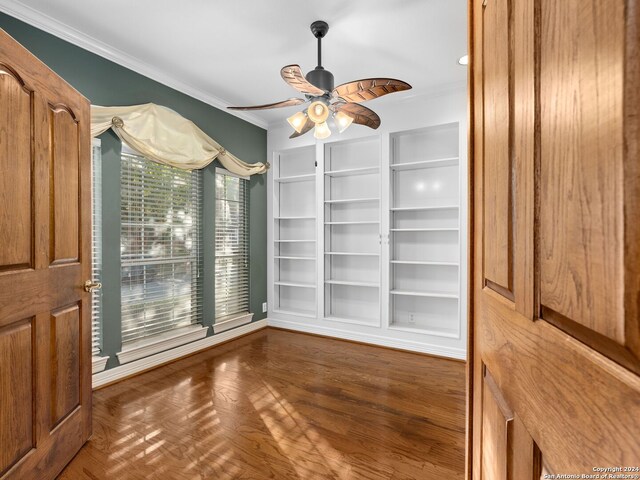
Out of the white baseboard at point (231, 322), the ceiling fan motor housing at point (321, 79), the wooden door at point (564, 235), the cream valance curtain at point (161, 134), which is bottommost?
the white baseboard at point (231, 322)

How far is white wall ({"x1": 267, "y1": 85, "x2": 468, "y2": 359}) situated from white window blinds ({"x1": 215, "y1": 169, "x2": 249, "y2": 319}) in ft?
2.58

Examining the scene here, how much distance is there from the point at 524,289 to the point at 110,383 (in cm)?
328

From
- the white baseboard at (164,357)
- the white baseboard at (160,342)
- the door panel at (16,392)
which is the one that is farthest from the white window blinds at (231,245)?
the door panel at (16,392)

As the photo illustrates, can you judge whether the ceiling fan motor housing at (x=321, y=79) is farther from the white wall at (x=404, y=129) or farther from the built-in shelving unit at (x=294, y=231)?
the built-in shelving unit at (x=294, y=231)

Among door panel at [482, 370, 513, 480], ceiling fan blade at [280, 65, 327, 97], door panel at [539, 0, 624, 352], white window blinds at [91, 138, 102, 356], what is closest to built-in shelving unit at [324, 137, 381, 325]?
ceiling fan blade at [280, 65, 327, 97]

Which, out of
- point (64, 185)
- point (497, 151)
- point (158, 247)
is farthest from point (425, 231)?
point (64, 185)

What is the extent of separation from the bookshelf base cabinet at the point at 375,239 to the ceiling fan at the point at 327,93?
4.27 feet

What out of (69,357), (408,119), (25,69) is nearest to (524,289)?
(25,69)

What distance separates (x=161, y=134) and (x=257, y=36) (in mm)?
1269

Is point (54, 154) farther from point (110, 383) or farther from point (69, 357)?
point (110, 383)

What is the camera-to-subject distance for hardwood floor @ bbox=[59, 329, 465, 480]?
6.00 ft

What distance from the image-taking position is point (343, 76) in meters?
3.30

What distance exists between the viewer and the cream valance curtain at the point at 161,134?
8.93 ft

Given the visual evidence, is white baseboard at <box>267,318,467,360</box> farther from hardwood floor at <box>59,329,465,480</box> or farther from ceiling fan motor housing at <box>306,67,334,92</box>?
ceiling fan motor housing at <box>306,67,334,92</box>
